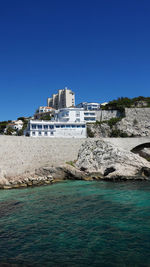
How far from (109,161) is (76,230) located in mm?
19842

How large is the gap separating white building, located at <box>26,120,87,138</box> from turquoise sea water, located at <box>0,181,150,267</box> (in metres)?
33.4

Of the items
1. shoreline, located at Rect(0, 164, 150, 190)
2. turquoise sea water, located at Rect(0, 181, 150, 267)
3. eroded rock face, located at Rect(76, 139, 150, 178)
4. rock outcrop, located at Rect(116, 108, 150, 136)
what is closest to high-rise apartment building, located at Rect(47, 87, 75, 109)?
rock outcrop, located at Rect(116, 108, 150, 136)

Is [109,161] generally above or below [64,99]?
below

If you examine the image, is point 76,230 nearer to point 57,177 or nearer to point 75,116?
point 57,177

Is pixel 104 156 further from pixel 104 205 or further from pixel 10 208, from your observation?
pixel 10 208

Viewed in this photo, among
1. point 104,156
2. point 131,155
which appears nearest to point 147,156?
point 131,155

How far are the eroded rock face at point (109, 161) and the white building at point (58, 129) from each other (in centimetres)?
2009

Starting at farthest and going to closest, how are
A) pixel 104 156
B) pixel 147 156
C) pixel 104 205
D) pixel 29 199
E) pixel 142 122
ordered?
pixel 142 122 < pixel 147 156 < pixel 104 156 < pixel 29 199 < pixel 104 205

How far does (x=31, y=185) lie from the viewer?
80.2ft

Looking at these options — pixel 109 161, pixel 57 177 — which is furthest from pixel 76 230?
pixel 109 161

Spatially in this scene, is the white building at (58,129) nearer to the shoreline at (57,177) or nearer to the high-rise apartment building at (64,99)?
the shoreline at (57,177)

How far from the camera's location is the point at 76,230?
10.8m

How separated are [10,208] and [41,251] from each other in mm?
7351

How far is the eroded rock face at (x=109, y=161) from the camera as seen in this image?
28594mm
